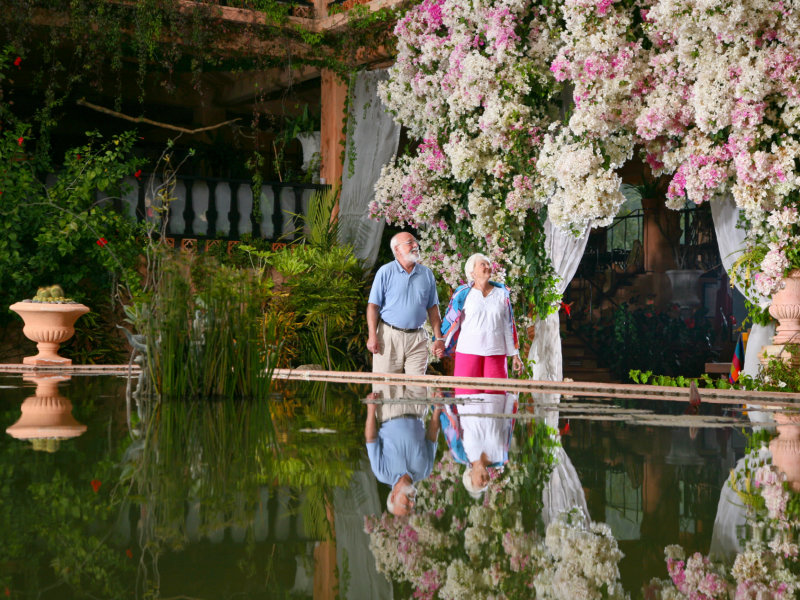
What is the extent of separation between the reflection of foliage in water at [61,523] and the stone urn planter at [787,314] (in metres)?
4.81

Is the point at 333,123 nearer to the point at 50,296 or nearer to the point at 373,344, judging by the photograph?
the point at 50,296

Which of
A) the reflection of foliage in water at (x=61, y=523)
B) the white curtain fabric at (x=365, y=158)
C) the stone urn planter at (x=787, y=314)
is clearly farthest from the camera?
the white curtain fabric at (x=365, y=158)

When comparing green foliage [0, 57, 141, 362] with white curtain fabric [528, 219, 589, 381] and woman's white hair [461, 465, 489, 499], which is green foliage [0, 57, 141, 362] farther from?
woman's white hair [461, 465, 489, 499]

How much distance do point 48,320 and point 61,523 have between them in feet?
20.4

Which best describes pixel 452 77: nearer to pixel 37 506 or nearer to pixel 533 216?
pixel 533 216

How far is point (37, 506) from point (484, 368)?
3.79m


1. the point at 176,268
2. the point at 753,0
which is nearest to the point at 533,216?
the point at 753,0

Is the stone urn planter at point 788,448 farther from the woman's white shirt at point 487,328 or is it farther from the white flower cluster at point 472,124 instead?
the white flower cluster at point 472,124

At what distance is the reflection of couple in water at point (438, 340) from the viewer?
10.6ft

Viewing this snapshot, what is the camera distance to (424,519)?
6.09 feet

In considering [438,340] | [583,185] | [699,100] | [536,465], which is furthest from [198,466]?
[583,185]

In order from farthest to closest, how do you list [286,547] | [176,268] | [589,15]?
[589,15] → [176,268] → [286,547]

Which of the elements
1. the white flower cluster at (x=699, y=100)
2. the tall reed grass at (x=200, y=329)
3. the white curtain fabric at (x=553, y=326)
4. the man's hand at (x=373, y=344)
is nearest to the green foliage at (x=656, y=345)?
the white curtain fabric at (x=553, y=326)

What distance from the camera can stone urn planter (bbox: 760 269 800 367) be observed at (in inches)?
245
